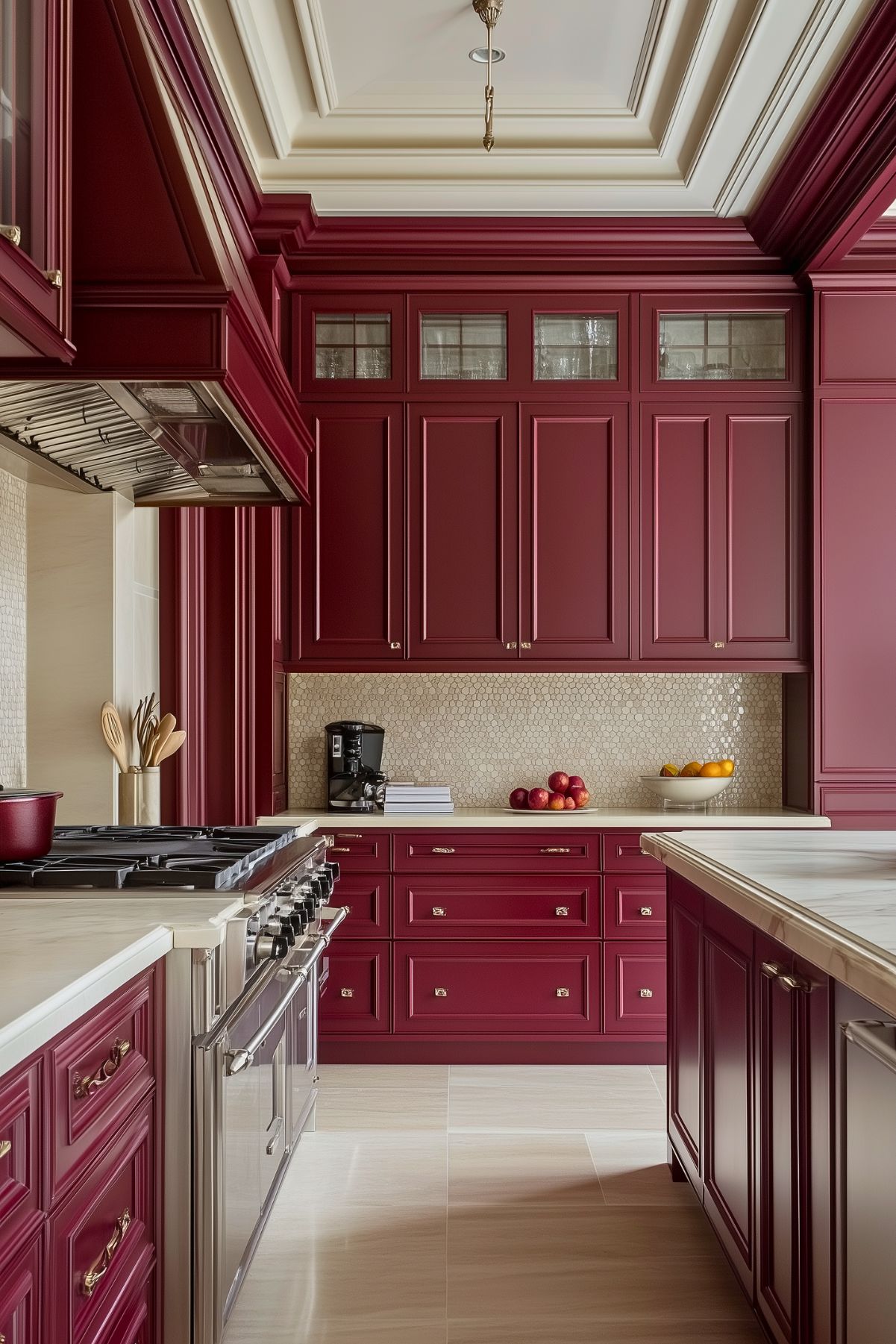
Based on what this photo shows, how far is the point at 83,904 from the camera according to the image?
184 centimetres

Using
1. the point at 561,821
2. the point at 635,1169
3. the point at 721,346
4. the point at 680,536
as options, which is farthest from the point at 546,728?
the point at 635,1169

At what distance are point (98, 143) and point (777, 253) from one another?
2.81 m

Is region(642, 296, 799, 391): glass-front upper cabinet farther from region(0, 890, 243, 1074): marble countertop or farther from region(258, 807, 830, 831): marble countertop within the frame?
region(0, 890, 243, 1074): marble countertop

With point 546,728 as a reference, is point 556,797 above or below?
below

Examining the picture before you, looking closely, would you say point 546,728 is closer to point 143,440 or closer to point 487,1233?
point 487,1233

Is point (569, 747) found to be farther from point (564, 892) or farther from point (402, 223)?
point (402, 223)

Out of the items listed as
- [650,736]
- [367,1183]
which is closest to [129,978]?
[367,1183]

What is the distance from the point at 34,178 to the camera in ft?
5.64

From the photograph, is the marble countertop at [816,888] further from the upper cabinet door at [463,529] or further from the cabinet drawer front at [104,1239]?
the upper cabinet door at [463,529]

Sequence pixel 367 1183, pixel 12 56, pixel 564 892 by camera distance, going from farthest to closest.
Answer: pixel 564 892
pixel 367 1183
pixel 12 56

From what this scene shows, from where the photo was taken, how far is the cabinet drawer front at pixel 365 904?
12.3ft

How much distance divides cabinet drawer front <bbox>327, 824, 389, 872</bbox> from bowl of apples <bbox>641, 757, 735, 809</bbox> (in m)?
1.07

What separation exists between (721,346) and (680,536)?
73 centimetres

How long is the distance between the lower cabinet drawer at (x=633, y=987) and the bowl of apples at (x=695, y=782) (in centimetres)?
58
